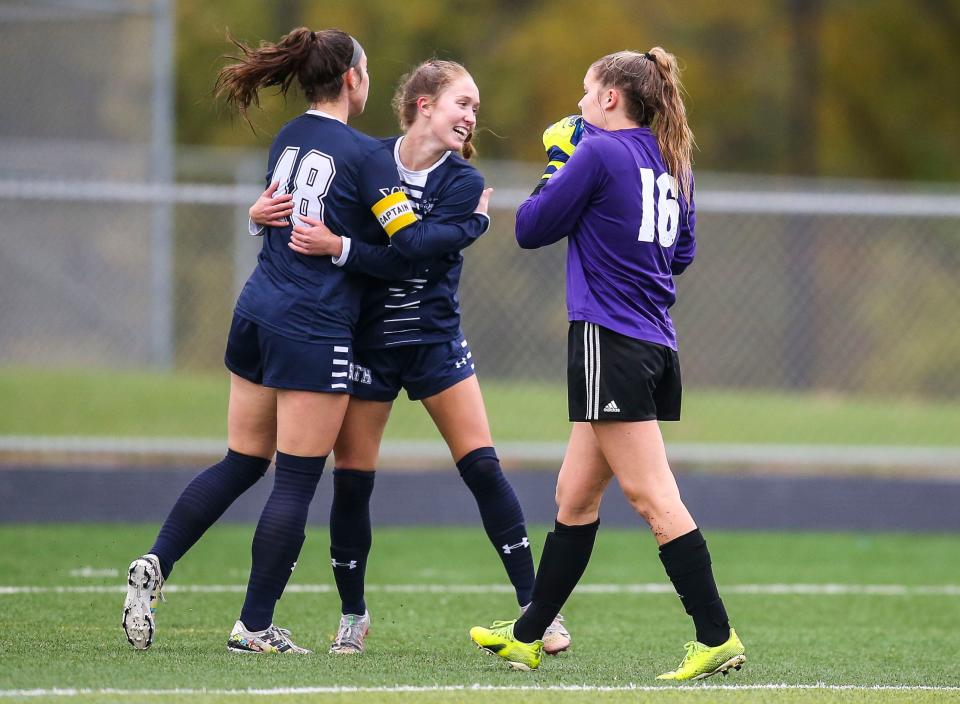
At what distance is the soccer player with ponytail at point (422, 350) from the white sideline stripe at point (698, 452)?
16.7 ft

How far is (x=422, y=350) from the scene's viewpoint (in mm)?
5117

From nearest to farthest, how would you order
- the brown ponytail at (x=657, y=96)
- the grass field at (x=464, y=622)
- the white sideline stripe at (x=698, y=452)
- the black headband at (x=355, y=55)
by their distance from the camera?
1. the grass field at (x=464, y=622)
2. the brown ponytail at (x=657, y=96)
3. the black headband at (x=355, y=55)
4. the white sideline stripe at (x=698, y=452)

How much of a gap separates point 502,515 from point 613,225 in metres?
1.34

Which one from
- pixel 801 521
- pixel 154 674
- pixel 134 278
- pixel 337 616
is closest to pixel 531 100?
pixel 134 278

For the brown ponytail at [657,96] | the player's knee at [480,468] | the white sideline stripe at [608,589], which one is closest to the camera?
the brown ponytail at [657,96]

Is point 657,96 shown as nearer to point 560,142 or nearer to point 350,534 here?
point 560,142

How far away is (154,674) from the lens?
169 inches

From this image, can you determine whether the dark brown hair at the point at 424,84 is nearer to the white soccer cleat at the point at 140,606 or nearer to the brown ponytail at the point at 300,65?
the brown ponytail at the point at 300,65

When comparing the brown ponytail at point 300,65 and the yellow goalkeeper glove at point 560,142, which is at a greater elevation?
the brown ponytail at point 300,65

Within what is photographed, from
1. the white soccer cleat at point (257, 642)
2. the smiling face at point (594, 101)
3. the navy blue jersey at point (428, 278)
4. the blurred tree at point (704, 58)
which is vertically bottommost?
the white soccer cleat at point (257, 642)

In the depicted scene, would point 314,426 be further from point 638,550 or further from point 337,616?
point 638,550

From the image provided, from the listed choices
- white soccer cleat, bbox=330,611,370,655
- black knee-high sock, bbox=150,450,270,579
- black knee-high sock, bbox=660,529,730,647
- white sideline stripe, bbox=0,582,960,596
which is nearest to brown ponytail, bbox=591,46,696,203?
black knee-high sock, bbox=660,529,730,647

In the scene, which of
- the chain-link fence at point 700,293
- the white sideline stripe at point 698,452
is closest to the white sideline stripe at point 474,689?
the white sideline stripe at point 698,452

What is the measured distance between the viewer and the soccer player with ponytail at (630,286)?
174 inches
